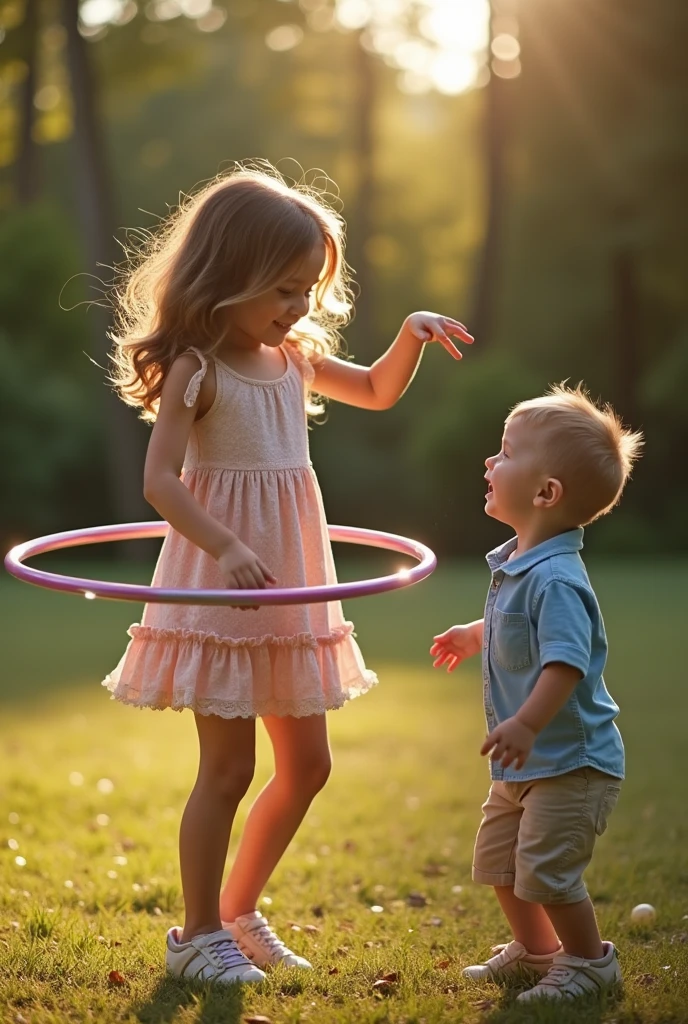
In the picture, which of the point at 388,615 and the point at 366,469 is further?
the point at 366,469

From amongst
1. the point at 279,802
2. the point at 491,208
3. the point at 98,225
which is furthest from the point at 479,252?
the point at 279,802

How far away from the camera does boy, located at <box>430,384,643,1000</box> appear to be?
3322 mm

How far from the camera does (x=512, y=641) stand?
3.41m

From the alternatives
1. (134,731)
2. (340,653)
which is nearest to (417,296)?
(134,731)

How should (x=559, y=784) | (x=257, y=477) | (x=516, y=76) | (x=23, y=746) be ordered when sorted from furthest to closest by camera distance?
(x=516, y=76) < (x=23, y=746) < (x=257, y=477) < (x=559, y=784)

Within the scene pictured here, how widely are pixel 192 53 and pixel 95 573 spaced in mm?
10088

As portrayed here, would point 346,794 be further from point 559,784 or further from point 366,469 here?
point 366,469

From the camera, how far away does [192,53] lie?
22.4 meters

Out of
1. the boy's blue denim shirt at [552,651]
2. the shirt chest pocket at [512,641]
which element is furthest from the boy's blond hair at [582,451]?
the shirt chest pocket at [512,641]

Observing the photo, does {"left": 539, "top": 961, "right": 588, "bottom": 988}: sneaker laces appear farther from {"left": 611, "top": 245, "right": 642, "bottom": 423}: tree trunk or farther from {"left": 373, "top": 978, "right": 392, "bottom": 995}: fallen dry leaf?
{"left": 611, "top": 245, "right": 642, "bottom": 423}: tree trunk

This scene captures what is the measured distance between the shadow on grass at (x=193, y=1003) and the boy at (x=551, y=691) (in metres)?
0.71

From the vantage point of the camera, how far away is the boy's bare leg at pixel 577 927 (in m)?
3.39

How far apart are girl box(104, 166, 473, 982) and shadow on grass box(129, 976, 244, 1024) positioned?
0.07 metres

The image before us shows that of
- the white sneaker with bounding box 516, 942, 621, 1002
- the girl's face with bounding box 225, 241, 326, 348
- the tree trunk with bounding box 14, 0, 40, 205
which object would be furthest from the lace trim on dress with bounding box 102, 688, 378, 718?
the tree trunk with bounding box 14, 0, 40, 205
